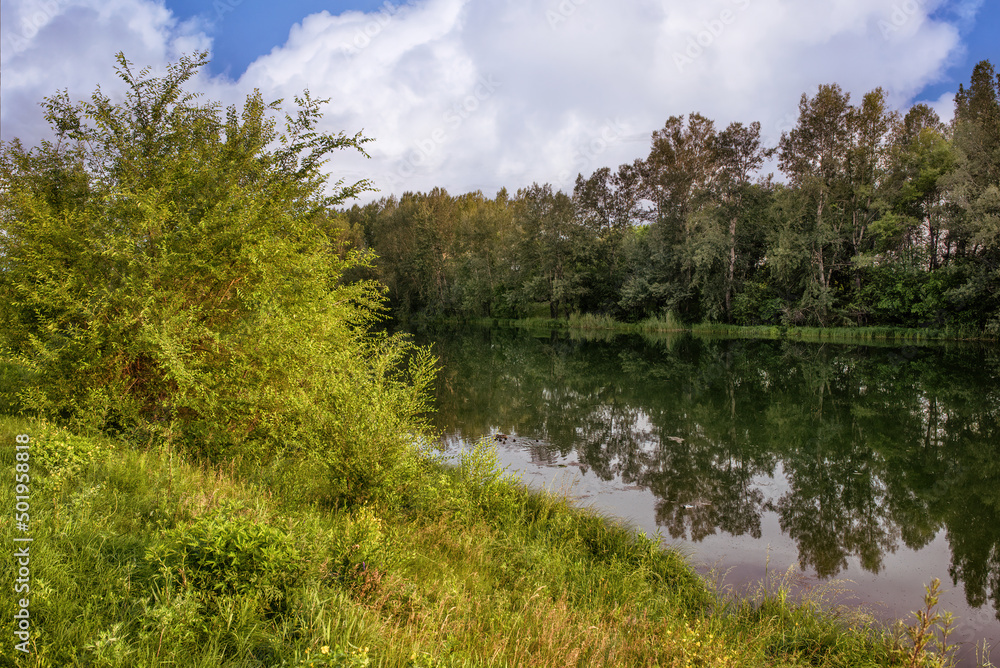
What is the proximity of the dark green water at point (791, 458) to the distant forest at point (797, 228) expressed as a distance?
37.7 ft

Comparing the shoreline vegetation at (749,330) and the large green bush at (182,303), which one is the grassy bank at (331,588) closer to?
the large green bush at (182,303)

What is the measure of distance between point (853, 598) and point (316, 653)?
667 centimetres

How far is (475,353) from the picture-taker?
34.7 meters

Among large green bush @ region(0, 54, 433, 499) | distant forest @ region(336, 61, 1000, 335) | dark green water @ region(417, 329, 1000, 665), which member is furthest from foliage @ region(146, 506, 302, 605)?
distant forest @ region(336, 61, 1000, 335)

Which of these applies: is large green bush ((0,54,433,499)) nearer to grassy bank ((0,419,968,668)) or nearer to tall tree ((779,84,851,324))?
grassy bank ((0,419,968,668))

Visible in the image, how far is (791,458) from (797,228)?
33.2 meters

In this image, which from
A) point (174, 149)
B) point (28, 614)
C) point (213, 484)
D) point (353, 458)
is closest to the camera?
point (28, 614)

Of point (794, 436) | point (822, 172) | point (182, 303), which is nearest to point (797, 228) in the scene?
point (822, 172)

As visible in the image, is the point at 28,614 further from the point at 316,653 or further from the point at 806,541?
the point at 806,541

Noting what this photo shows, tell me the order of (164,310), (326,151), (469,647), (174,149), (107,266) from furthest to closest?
(326,151) → (174,149) → (107,266) → (164,310) → (469,647)

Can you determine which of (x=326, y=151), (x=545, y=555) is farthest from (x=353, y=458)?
(x=326, y=151)

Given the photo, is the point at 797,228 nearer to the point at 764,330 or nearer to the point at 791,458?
the point at 764,330

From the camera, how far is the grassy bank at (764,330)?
35.1 meters

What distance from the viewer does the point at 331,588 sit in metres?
3.83
